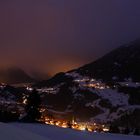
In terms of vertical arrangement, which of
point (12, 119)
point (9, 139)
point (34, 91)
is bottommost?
point (9, 139)

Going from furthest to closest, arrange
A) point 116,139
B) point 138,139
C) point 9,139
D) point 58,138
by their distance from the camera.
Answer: point 138,139
point 116,139
point 58,138
point 9,139

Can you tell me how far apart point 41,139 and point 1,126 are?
1658 millimetres

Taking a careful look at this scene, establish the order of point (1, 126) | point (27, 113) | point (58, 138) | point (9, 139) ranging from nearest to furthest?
point (9, 139)
point (1, 126)
point (58, 138)
point (27, 113)

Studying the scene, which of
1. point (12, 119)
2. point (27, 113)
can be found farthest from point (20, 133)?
point (27, 113)

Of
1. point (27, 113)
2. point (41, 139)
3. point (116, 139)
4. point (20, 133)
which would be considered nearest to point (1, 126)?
point (20, 133)

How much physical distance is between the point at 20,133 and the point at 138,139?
21.9 meters

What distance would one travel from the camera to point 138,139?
116 feet

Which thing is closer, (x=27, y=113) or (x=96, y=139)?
(x=96, y=139)

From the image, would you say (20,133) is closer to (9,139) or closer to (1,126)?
(1,126)

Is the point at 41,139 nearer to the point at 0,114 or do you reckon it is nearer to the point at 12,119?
the point at 12,119

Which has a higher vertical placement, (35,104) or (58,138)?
(35,104)

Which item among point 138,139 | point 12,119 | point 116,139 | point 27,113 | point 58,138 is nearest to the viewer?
point 58,138

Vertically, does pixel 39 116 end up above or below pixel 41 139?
above

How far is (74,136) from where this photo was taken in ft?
96.6
